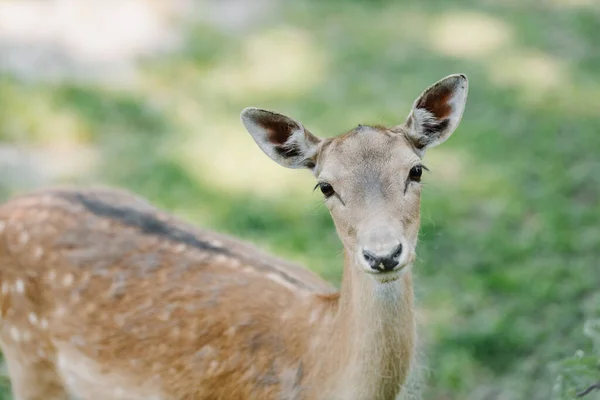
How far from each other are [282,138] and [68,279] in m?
1.31

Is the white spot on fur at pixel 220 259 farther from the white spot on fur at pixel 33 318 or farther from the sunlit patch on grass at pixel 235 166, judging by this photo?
Answer: the sunlit patch on grass at pixel 235 166

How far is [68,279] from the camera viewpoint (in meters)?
4.49

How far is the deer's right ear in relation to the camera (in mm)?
3998

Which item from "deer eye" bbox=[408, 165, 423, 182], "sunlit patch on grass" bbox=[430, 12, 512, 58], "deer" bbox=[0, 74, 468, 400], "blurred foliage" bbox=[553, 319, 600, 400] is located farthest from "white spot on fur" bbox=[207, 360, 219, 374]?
"sunlit patch on grass" bbox=[430, 12, 512, 58]

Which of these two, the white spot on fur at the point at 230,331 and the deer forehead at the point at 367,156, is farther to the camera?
the white spot on fur at the point at 230,331

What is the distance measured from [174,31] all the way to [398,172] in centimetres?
631

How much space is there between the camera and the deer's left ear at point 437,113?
392cm

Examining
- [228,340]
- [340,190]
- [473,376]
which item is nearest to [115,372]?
[228,340]

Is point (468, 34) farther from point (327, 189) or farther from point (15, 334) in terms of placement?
point (15, 334)

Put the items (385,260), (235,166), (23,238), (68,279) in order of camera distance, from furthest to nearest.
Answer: (235,166) → (23,238) → (68,279) → (385,260)

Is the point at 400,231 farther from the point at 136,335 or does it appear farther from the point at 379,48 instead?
the point at 379,48

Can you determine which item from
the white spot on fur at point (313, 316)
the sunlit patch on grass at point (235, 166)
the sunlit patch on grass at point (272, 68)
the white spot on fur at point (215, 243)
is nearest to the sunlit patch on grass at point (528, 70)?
the sunlit patch on grass at point (272, 68)

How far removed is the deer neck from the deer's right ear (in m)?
0.51

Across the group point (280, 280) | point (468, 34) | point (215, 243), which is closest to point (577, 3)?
point (468, 34)
